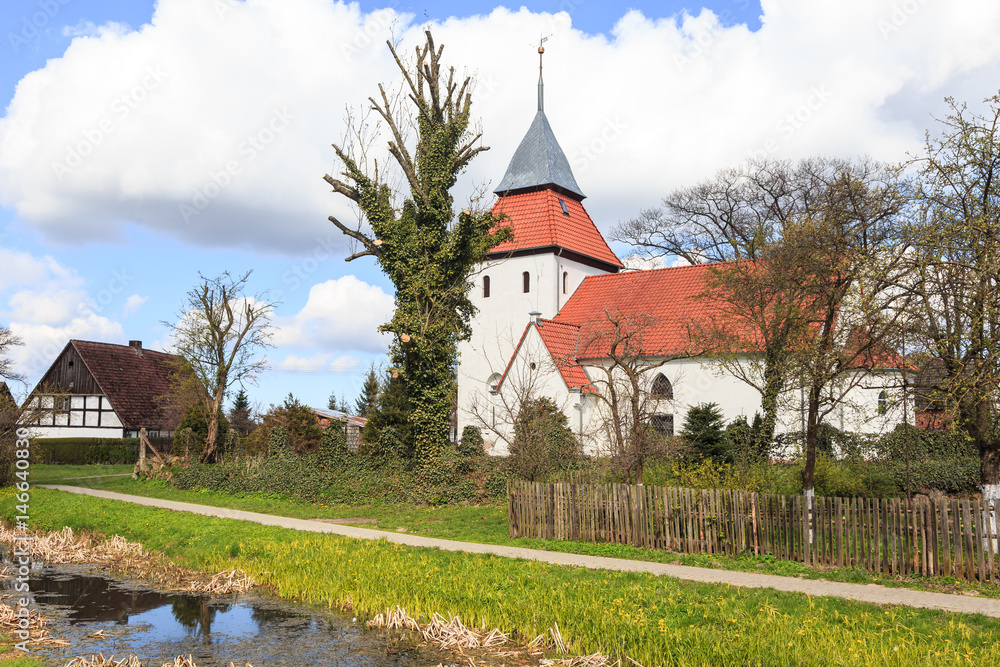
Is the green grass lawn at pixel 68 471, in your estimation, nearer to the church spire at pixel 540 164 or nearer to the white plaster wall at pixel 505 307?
the white plaster wall at pixel 505 307

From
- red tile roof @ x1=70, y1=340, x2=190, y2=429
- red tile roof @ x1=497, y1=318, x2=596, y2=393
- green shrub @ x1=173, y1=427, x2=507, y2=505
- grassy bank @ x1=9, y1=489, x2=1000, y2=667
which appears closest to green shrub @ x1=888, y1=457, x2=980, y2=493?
green shrub @ x1=173, y1=427, x2=507, y2=505

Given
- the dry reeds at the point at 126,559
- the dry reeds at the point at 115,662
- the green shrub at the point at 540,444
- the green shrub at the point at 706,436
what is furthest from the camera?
the green shrub at the point at 706,436

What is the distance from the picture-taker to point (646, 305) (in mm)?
34125

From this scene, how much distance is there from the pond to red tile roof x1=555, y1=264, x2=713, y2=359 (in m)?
21.0

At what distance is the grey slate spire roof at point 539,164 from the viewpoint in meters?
38.7

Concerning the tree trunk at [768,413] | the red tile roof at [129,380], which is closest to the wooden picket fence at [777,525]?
the tree trunk at [768,413]

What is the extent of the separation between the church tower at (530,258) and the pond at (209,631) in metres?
23.7

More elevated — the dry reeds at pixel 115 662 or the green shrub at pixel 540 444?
the green shrub at pixel 540 444

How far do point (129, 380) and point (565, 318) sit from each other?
28.6 m

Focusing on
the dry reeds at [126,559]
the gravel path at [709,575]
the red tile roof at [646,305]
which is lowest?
the dry reeds at [126,559]

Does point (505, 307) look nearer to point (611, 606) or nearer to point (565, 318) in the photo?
point (565, 318)

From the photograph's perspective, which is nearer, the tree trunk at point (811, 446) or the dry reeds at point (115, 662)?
the dry reeds at point (115, 662)

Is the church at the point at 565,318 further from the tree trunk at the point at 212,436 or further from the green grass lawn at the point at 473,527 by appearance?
the tree trunk at the point at 212,436

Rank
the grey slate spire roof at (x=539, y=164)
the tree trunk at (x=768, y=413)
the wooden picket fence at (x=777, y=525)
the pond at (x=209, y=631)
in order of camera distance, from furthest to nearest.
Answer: the grey slate spire roof at (x=539, y=164) → the tree trunk at (x=768, y=413) → the wooden picket fence at (x=777, y=525) → the pond at (x=209, y=631)
